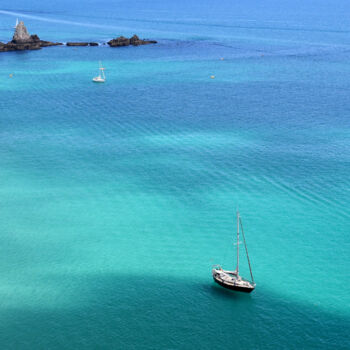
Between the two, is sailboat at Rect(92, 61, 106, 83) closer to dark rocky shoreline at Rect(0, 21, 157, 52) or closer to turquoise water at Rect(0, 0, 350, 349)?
turquoise water at Rect(0, 0, 350, 349)

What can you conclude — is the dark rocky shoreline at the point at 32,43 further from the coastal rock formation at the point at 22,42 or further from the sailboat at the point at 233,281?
the sailboat at the point at 233,281

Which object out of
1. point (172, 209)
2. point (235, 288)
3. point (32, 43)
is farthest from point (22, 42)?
point (235, 288)

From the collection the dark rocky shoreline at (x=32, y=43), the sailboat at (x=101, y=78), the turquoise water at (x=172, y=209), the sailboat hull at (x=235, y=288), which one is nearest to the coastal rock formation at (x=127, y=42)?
the dark rocky shoreline at (x=32, y=43)

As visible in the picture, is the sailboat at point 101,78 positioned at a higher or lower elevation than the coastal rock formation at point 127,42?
lower

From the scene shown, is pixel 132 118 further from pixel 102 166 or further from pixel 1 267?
pixel 1 267

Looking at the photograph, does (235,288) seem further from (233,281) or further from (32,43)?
(32,43)

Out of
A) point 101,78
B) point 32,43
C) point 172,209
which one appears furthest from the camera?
point 32,43

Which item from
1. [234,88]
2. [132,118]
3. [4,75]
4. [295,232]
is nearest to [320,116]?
[234,88]
